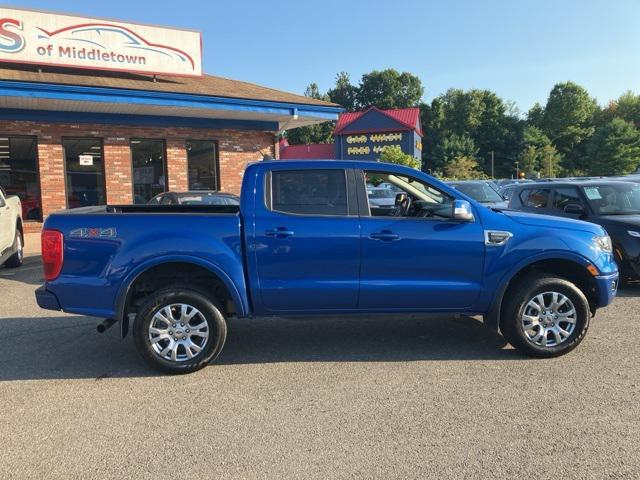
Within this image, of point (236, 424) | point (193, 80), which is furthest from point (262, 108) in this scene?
point (236, 424)

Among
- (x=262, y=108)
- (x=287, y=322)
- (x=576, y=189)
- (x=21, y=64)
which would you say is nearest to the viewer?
(x=287, y=322)

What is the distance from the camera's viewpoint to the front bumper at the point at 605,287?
4.91m

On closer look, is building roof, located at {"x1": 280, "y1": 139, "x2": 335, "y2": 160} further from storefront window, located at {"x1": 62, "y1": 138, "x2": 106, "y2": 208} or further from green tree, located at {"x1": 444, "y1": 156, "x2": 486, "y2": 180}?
storefront window, located at {"x1": 62, "y1": 138, "x2": 106, "y2": 208}

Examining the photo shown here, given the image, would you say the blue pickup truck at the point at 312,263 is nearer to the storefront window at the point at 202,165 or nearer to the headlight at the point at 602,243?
the headlight at the point at 602,243

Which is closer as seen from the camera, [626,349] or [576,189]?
[626,349]

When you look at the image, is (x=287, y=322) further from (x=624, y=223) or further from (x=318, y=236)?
(x=624, y=223)

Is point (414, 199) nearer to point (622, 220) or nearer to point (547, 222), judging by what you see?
point (547, 222)

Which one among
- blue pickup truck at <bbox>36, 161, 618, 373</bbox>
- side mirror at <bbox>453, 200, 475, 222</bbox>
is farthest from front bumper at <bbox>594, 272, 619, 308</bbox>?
side mirror at <bbox>453, 200, 475, 222</bbox>

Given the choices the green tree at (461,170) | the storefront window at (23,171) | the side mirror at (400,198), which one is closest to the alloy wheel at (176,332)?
the side mirror at (400,198)

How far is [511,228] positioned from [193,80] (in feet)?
44.4

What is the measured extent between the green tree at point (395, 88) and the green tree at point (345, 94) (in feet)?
14.5

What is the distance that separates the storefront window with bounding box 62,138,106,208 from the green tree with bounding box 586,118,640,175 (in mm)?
67180

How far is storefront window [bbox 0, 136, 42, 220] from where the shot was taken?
1396 centimetres

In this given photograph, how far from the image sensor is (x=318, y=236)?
181 inches
